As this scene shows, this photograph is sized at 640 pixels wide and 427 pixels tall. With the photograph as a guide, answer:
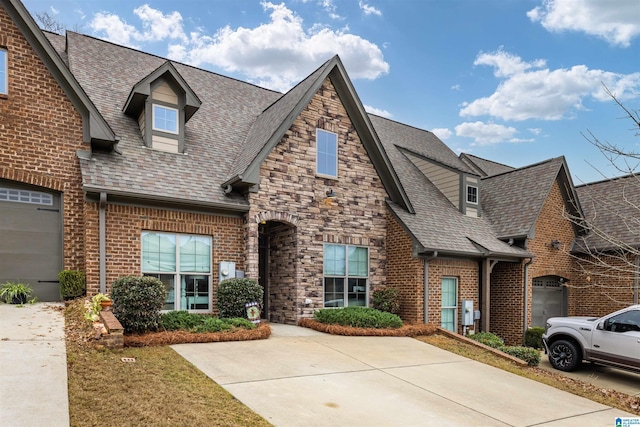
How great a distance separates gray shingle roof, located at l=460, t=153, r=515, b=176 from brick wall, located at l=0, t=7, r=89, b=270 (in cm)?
1846

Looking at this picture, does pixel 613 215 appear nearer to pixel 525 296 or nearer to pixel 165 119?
pixel 525 296

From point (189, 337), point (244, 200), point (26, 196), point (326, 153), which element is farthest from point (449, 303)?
point (26, 196)

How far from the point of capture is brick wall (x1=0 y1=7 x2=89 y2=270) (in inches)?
387

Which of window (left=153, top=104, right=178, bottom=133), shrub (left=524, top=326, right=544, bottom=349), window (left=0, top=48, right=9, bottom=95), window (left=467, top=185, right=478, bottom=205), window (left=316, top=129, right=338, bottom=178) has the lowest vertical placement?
shrub (left=524, top=326, right=544, bottom=349)

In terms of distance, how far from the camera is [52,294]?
10297 mm

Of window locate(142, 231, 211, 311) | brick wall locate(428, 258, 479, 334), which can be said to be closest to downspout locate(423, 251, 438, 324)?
brick wall locate(428, 258, 479, 334)

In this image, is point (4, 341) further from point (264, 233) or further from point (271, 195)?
point (264, 233)

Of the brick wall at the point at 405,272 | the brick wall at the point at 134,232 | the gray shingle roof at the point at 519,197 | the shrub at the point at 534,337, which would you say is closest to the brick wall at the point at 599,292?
the gray shingle roof at the point at 519,197

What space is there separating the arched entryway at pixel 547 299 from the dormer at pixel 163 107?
14.3 meters

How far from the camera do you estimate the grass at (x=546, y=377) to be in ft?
26.9

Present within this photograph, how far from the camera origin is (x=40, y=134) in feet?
33.2

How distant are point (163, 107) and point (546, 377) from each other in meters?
11.8

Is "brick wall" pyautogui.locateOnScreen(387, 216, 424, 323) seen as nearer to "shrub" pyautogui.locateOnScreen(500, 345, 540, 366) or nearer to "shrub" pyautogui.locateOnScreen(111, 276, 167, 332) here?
"shrub" pyautogui.locateOnScreen(500, 345, 540, 366)

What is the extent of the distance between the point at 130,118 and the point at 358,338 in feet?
29.2
